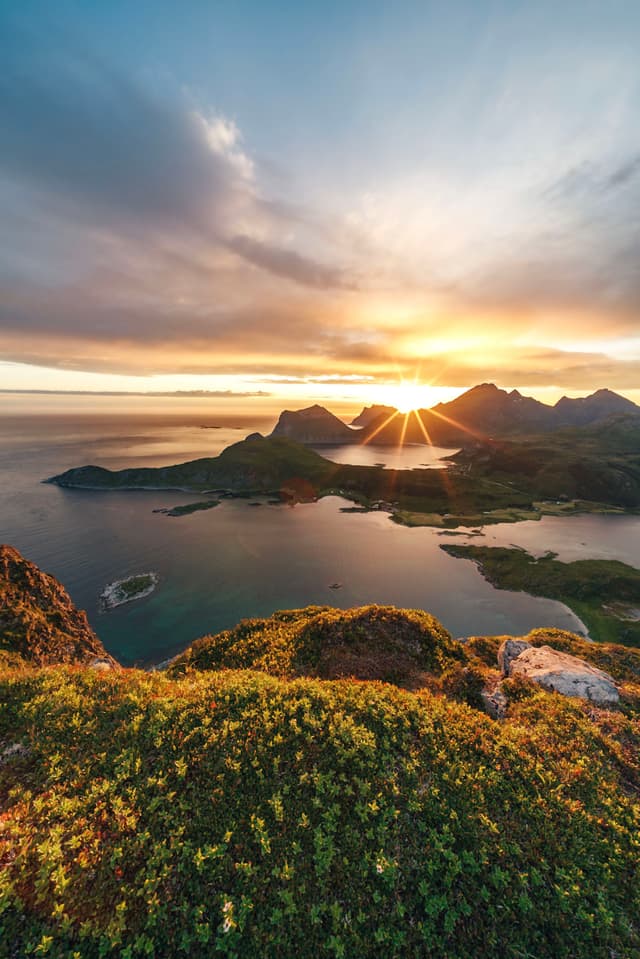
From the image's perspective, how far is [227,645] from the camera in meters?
25.3

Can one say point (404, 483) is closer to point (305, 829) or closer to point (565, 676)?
point (565, 676)

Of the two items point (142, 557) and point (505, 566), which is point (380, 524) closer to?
point (505, 566)

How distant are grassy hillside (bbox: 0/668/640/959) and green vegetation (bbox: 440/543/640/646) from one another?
59.4m

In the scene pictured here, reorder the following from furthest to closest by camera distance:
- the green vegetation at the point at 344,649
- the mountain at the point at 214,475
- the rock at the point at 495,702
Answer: the mountain at the point at 214,475, the green vegetation at the point at 344,649, the rock at the point at 495,702

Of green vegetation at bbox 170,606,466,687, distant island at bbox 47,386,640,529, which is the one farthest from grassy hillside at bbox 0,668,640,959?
distant island at bbox 47,386,640,529

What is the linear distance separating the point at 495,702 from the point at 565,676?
4.15m

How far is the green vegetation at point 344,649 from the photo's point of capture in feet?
71.7

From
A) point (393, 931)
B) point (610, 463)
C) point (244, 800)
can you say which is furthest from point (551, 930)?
point (610, 463)

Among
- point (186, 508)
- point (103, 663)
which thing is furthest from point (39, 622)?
point (186, 508)

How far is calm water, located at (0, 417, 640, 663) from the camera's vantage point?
6091cm

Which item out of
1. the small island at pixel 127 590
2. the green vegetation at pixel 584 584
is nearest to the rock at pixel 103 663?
the small island at pixel 127 590

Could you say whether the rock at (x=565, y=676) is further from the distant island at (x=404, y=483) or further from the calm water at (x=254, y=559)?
the distant island at (x=404, y=483)

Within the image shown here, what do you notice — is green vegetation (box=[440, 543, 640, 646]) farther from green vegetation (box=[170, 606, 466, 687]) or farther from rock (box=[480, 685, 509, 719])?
rock (box=[480, 685, 509, 719])

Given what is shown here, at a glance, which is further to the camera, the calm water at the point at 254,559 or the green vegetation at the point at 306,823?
the calm water at the point at 254,559
